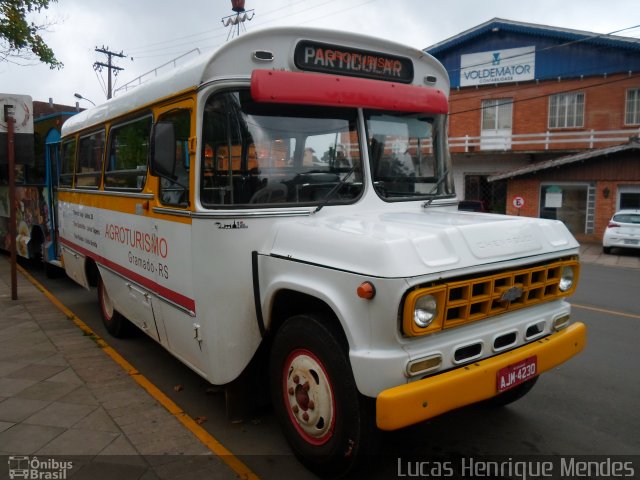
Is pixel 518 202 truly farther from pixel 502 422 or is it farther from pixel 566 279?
pixel 566 279

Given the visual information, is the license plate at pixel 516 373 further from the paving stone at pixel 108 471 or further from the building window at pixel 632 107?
the building window at pixel 632 107

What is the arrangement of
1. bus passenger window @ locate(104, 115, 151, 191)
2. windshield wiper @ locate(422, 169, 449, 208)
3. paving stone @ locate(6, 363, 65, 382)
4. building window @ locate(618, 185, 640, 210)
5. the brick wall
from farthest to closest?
the brick wall → building window @ locate(618, 185, 640, 210) → paving stone @ locate(6, 363, 65, 382) → bus passenger window @ locate(104, 115, 151, 191) → windshield wiper @ locate(422, 169, 449, 208)

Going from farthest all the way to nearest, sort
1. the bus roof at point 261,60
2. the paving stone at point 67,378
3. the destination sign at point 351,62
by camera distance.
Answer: the paving stone at point 67,378 < the destination sign at point 351,62 < the bus roof at point 261,60

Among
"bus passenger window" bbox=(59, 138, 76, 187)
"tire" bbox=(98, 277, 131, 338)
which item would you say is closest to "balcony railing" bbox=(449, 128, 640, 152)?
"bus passenger window" bbox=(59, 138, 76, 187)

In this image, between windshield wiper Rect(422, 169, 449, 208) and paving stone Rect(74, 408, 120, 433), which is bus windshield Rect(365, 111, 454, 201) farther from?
paving stone Rect(74, 408, 120, 433)

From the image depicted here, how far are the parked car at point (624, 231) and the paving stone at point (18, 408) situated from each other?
17057 mm

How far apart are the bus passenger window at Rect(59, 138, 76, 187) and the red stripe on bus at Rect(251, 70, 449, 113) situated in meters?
4.70

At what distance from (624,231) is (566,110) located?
910cm

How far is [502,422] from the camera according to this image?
4.17 m

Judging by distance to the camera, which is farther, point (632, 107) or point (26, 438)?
point (632, 107)

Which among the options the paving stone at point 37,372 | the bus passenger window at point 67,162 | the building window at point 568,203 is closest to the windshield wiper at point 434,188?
the paving stone at point 37,372

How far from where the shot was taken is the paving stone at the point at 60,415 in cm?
413

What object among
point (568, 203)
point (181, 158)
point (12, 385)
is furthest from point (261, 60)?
point (568, 203)

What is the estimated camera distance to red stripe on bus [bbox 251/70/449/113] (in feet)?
11.8
